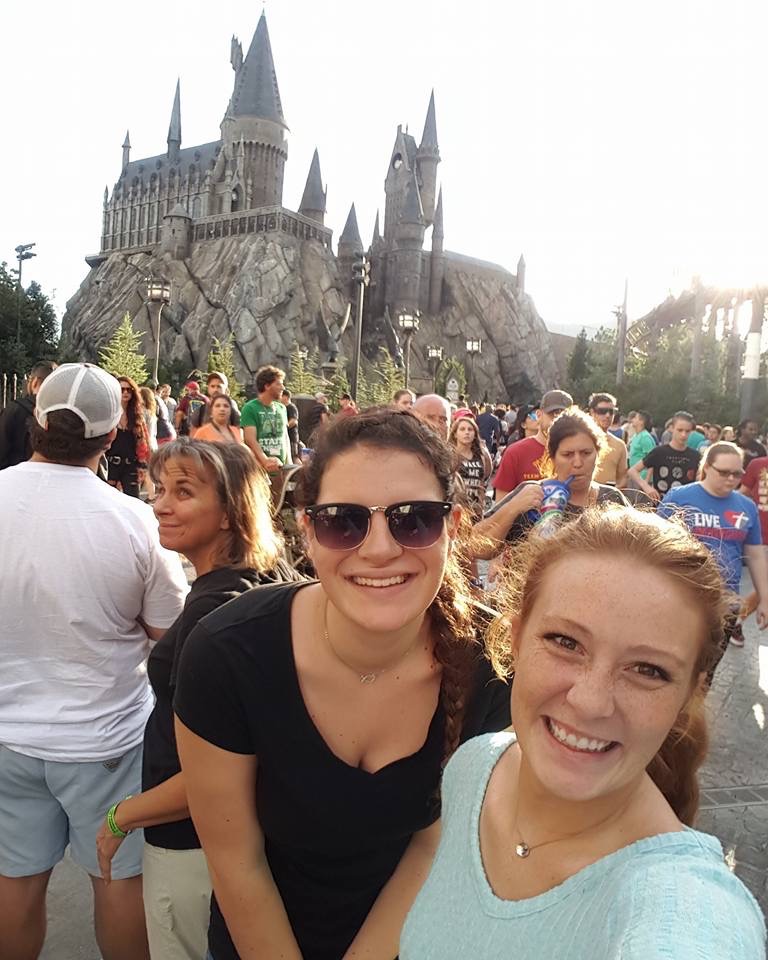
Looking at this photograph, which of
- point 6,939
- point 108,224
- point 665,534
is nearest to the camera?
point 665,534

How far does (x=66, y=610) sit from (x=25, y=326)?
39.4 m

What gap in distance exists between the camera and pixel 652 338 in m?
53.8

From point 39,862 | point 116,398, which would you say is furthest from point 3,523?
point 39,862

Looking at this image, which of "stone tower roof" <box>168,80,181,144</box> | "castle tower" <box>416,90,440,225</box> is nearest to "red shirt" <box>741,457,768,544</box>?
"castle tower" <box>416,90,440,225</box>

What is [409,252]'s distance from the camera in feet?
202

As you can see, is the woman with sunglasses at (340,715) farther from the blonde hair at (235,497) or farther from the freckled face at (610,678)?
the blonde hair at (235,497)

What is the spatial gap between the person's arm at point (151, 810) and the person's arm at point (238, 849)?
208mm

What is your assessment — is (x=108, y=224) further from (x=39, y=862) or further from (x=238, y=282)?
(x=39, y=862)

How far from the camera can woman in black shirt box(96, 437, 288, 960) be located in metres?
1.82

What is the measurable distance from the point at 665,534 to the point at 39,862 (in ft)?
6.85

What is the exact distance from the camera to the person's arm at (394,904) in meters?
1.51

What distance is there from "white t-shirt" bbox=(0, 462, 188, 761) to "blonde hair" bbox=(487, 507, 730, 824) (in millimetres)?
1377

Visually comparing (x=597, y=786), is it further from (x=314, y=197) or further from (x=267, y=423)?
(x=314, y=197)

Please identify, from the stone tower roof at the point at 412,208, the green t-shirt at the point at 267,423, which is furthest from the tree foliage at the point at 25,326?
the stone tower roof at the point at 412,208
